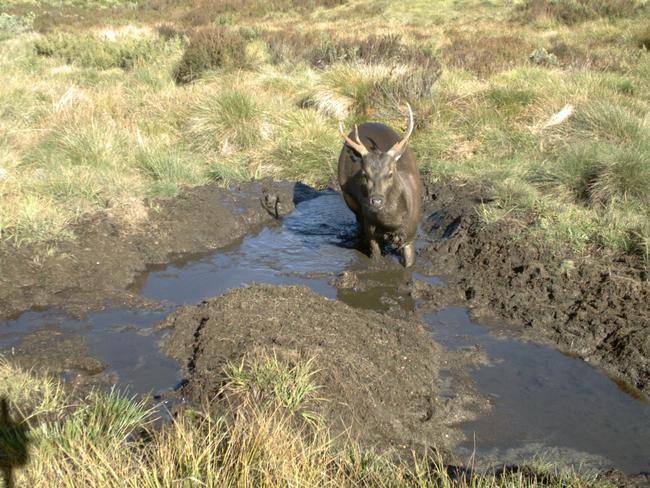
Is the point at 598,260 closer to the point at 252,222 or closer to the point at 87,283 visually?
the point at 252,222

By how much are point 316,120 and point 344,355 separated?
265 inches

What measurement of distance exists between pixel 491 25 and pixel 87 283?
20.9 metres

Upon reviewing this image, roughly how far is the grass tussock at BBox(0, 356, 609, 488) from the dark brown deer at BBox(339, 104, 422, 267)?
105 inches

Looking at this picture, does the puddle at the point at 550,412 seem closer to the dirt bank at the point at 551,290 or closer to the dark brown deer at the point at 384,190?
the dirt bank at the point at 551,290

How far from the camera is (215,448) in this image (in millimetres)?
3135

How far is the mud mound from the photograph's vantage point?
161 inches

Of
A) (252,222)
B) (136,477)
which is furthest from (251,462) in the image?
(252,222)

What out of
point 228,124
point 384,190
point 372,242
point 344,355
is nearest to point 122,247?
point 372,242

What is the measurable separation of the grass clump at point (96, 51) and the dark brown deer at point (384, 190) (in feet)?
34.4

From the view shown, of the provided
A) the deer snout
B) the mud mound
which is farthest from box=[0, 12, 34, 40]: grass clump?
the mud mound

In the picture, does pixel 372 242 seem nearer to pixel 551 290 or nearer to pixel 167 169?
pixel 551 290

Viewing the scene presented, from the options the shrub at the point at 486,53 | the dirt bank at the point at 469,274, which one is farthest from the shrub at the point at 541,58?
the dirt bank at the point at 469,274

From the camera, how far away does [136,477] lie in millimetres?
2982

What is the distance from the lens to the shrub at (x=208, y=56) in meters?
13.8
